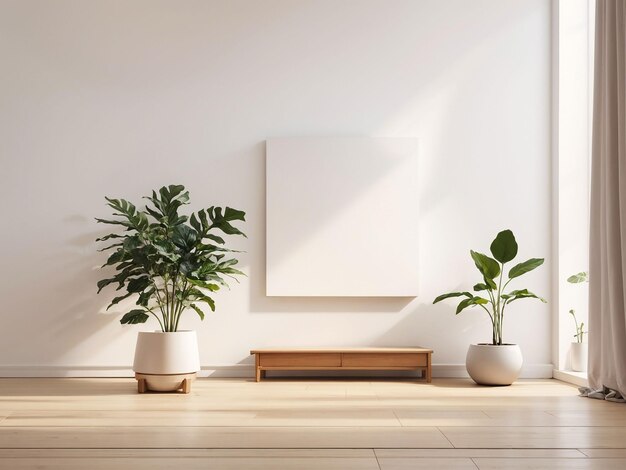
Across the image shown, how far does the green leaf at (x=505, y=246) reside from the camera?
475cm

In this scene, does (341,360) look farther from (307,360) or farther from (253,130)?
(253,130)

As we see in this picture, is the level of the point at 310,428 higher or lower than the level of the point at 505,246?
lower

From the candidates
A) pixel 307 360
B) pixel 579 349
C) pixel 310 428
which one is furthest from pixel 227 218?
pixel 579 349

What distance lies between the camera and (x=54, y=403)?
392 cm

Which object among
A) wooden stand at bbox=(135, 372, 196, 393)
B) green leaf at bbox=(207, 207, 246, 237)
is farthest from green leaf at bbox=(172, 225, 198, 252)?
wooden stand at bbox=(135, 372, 196, 393)

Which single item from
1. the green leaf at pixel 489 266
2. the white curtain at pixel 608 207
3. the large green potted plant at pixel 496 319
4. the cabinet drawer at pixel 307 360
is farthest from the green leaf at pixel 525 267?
the cabinet drawer at pixel 307 360

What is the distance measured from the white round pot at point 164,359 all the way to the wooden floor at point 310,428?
5.1 inches

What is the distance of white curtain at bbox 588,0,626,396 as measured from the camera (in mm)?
3867

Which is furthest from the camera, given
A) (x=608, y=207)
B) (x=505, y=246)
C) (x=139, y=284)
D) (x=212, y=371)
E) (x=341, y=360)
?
(x=212, y=371)

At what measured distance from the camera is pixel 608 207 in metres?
3.97

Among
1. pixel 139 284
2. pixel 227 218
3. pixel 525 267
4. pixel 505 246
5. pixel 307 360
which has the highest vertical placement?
pixel 227 218

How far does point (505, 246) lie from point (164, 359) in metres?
2.36

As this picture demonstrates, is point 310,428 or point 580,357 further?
point 580,357

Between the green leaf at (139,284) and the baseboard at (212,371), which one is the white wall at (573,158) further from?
the green leaf at (139,284)
